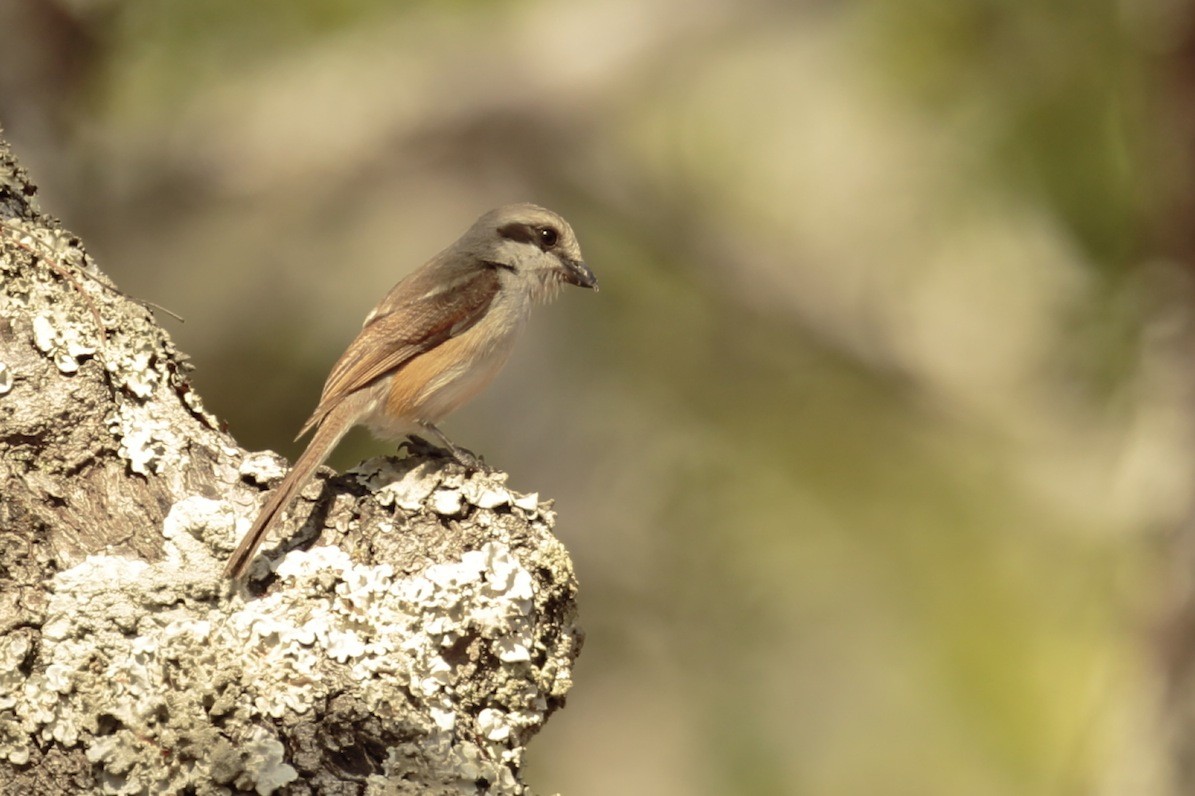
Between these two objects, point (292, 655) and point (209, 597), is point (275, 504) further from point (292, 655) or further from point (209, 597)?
point (292, 655)

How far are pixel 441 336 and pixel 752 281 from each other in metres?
5.62

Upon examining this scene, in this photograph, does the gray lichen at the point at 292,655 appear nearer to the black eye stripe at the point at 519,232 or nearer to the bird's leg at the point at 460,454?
the bird's leg at the point at 460,454

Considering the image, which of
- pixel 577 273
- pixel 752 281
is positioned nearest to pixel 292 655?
pixel 577 273

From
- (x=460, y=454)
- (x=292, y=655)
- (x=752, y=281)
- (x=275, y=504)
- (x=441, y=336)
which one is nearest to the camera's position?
(x=292, y=655)

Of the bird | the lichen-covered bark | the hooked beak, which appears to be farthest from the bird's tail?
the hooked beak

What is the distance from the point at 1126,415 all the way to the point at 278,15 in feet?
23.7

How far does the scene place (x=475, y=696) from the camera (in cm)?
358

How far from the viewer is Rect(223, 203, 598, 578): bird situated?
5.14m

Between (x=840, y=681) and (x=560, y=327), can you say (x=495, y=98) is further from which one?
(x=840, y=681)

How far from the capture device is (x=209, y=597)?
132 inches

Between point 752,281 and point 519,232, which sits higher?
point 752,281

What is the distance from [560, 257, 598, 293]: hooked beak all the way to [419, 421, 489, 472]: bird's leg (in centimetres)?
107

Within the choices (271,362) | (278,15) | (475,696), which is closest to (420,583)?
(475,696)

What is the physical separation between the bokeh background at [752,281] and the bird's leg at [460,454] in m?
4.02
